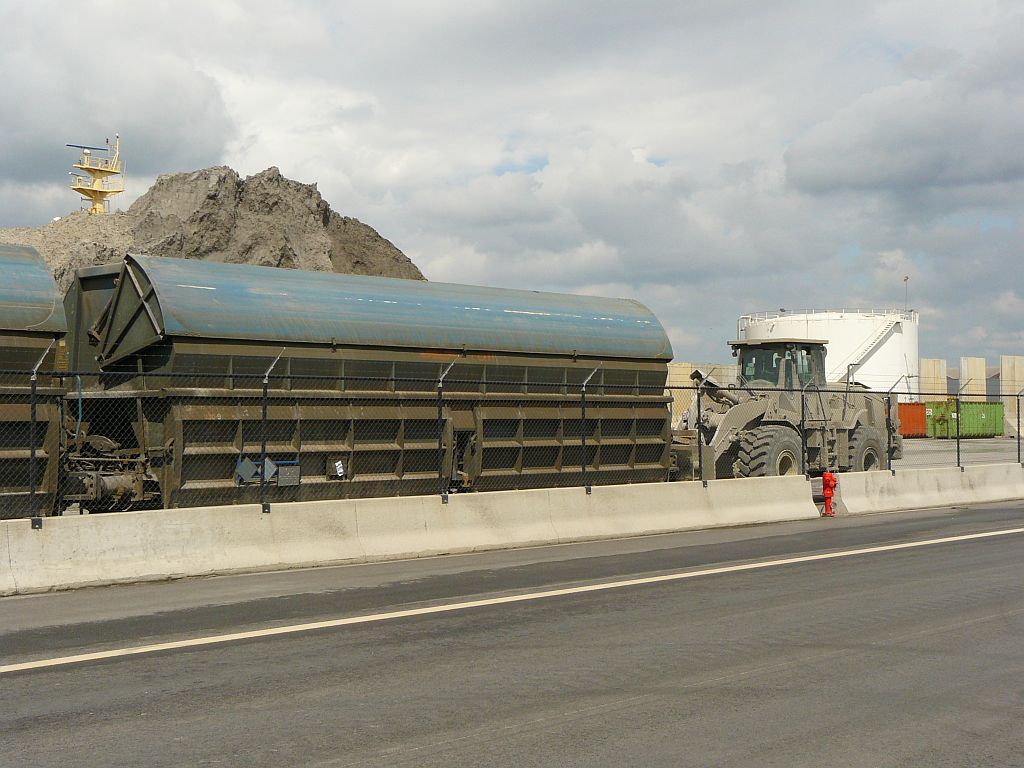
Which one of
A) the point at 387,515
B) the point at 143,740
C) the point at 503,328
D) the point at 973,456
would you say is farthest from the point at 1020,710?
the point at 973,456

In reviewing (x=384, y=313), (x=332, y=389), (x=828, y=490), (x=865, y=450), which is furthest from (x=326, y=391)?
(x=865, y=450)

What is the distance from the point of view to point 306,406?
49.8 feet

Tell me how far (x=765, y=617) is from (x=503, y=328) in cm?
960

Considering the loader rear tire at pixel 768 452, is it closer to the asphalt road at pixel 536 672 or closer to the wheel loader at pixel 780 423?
the wheel loader at pixel 780 423

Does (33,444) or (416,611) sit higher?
(33,444)

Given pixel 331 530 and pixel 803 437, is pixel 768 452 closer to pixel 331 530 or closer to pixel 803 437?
pixel 803 437

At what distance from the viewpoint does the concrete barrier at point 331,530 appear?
1092 centimetres

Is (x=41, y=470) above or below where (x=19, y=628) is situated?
above

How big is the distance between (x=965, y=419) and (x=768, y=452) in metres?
46.0

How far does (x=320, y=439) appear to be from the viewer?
1533 cm

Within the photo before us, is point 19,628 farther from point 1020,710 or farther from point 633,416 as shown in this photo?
point 633,416

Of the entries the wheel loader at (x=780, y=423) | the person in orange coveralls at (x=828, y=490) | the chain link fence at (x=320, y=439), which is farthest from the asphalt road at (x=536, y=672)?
the wheel loader at (x=780, y=423)

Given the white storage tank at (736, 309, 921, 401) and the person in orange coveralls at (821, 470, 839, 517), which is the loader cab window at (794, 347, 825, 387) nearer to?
the person in orange coveralls at (821, 470, 839, 517)

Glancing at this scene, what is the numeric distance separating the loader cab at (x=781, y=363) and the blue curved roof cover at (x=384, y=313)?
3.98 metres
